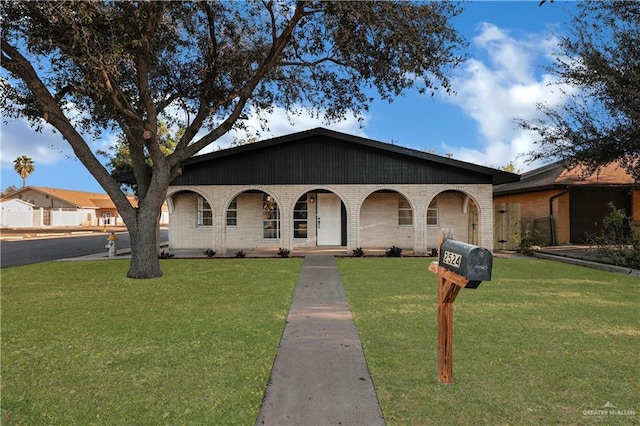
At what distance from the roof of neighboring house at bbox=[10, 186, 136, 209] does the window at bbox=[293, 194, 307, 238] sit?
1567 inches

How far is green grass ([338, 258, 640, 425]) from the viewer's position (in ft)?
10.2

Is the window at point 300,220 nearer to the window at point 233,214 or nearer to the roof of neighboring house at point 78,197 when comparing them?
the window at point 233,214

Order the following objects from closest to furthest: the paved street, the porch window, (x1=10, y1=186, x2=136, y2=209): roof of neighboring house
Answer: the paved street < the porch window < (x1=10, y1=186, x2=136, y2=209): roof of neighboring house

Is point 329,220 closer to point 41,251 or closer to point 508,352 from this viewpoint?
point 508,352

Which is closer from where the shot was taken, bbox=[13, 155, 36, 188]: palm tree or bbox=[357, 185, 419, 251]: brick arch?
bbox=[357, 185, 419, 251]: brick arch

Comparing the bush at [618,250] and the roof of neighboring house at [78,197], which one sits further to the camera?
the roof of neighboring house at [78,197]

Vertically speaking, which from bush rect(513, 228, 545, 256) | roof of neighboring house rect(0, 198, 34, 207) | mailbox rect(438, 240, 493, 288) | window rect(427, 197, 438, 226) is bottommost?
bush rect(513, 228, 545, 256)

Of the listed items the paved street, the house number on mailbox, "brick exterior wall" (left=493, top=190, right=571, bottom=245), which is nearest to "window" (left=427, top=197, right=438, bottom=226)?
"brick exterior wall" (left=493, top=190, right=571, bottom=245)

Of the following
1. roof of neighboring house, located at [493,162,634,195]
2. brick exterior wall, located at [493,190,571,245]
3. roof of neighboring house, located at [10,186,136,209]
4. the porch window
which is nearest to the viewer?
roof of neighboring house, located at [493,162,634,195]

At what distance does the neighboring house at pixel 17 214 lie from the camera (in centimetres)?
4925

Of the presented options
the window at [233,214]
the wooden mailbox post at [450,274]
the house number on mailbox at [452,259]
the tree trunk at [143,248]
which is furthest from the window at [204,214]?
the house number on mailbox at [452,259]

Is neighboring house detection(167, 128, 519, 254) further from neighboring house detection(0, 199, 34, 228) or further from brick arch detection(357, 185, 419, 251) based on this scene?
neighboring house detection(0, 199, 34, 228)

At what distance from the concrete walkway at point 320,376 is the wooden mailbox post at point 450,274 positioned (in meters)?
0.74

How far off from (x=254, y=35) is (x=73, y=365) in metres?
10.5
